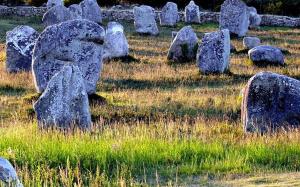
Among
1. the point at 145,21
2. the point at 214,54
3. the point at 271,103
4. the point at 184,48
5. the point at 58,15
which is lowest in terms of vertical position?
the point at 145,21

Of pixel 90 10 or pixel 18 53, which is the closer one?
pixel 18 53

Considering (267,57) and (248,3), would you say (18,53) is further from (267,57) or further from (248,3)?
(248,3)

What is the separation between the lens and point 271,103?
491 inches

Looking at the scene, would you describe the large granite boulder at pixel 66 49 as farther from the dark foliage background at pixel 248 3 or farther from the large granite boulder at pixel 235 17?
the dark foliage background at pixel 248 3

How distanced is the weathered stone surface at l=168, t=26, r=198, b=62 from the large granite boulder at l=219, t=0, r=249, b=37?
1220 cm

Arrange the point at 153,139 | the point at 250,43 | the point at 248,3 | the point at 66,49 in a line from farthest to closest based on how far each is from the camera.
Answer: the point at 248,3
the point at 250,43
the point at 66,49
the point at 153,139

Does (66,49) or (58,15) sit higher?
(66,49)

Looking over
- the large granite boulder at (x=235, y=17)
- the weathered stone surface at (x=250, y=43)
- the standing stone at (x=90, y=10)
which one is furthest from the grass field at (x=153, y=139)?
the standing stone at (x=90, y=10)

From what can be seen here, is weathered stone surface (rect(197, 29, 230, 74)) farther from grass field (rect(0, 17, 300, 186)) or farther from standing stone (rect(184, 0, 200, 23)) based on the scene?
standing stone (rect(184, 0, 200, 23))

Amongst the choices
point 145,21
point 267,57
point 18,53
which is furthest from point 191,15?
point 18,53

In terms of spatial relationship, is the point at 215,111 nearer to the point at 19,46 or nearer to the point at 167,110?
the point at 167,110

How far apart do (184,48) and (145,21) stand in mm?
13400

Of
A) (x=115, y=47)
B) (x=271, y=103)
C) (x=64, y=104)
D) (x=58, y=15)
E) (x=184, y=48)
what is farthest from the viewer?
(x=58, y=15)

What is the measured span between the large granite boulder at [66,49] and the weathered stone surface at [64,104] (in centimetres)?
402
